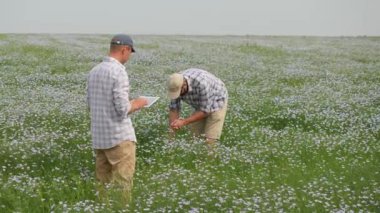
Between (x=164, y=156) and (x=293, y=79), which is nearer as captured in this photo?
(x=164, y=156)

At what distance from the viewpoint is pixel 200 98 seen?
768cm

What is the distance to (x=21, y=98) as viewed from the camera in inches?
525

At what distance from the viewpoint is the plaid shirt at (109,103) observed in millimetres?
5883

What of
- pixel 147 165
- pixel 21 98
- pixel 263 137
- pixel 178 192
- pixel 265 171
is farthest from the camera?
pixel 21 98

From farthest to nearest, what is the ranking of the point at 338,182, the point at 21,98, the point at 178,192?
the point at 21,98 → the point at 338,182 → the point at 178,192

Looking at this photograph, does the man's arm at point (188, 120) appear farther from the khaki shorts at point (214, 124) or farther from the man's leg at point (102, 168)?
the man's leg at point (102, 168)

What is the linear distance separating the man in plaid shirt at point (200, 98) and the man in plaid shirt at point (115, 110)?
1071mm

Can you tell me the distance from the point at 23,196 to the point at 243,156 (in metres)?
3.05

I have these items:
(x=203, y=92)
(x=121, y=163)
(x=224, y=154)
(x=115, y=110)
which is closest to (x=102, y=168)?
(x=121, y=163)

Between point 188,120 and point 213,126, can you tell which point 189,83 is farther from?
point 213,126

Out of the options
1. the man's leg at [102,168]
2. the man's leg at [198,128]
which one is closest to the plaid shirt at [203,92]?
the man's leg at [198,128]

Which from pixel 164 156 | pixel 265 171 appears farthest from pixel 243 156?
pixel 164 156

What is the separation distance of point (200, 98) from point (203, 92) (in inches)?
6.1

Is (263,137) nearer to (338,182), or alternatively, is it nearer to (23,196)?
(338,182)
